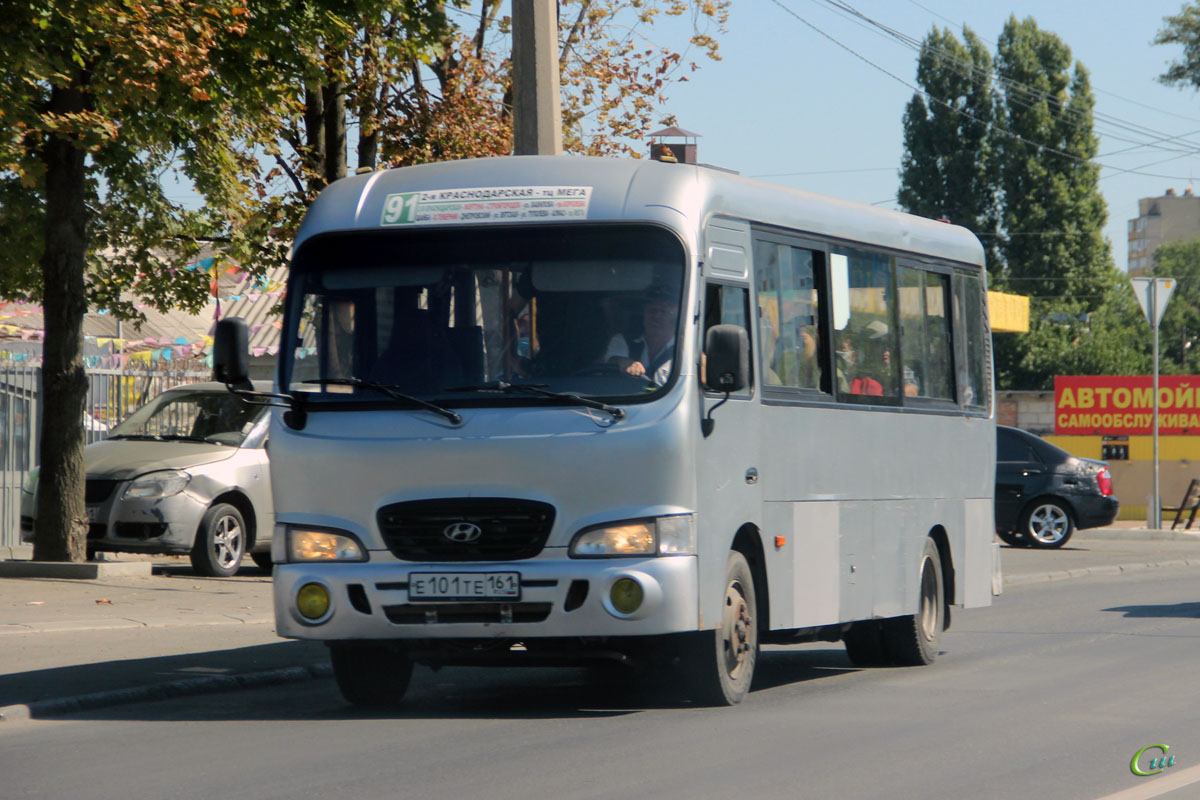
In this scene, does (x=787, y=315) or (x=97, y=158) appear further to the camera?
(x=97, y=158)

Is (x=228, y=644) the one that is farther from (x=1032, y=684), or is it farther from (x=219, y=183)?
(x=219, y=183)

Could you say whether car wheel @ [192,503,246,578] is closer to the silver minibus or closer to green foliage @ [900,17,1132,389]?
the silver minibus

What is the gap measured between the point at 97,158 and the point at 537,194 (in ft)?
34.1

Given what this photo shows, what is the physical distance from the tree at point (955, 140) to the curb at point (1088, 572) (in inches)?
2232

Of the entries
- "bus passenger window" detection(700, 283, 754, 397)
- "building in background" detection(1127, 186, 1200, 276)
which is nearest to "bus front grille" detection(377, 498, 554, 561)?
"bus passenger window" detection(700, 283, 754, 397)

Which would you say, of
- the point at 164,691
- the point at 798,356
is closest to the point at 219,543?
the point at 164,691

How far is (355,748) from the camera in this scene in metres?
8.30

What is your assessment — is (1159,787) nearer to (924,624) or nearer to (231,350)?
(231,350)

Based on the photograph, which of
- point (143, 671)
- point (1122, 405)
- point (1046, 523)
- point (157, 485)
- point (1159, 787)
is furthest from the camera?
point (1122, 405)

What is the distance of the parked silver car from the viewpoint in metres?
17.6

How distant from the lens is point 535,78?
48.8ft

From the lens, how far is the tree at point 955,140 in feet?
264

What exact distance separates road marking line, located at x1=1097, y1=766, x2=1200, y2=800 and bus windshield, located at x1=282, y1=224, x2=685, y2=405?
9.96 feet

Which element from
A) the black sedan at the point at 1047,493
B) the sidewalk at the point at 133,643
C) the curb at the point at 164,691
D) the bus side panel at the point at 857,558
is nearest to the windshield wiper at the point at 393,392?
the curb at the point at 164,691
